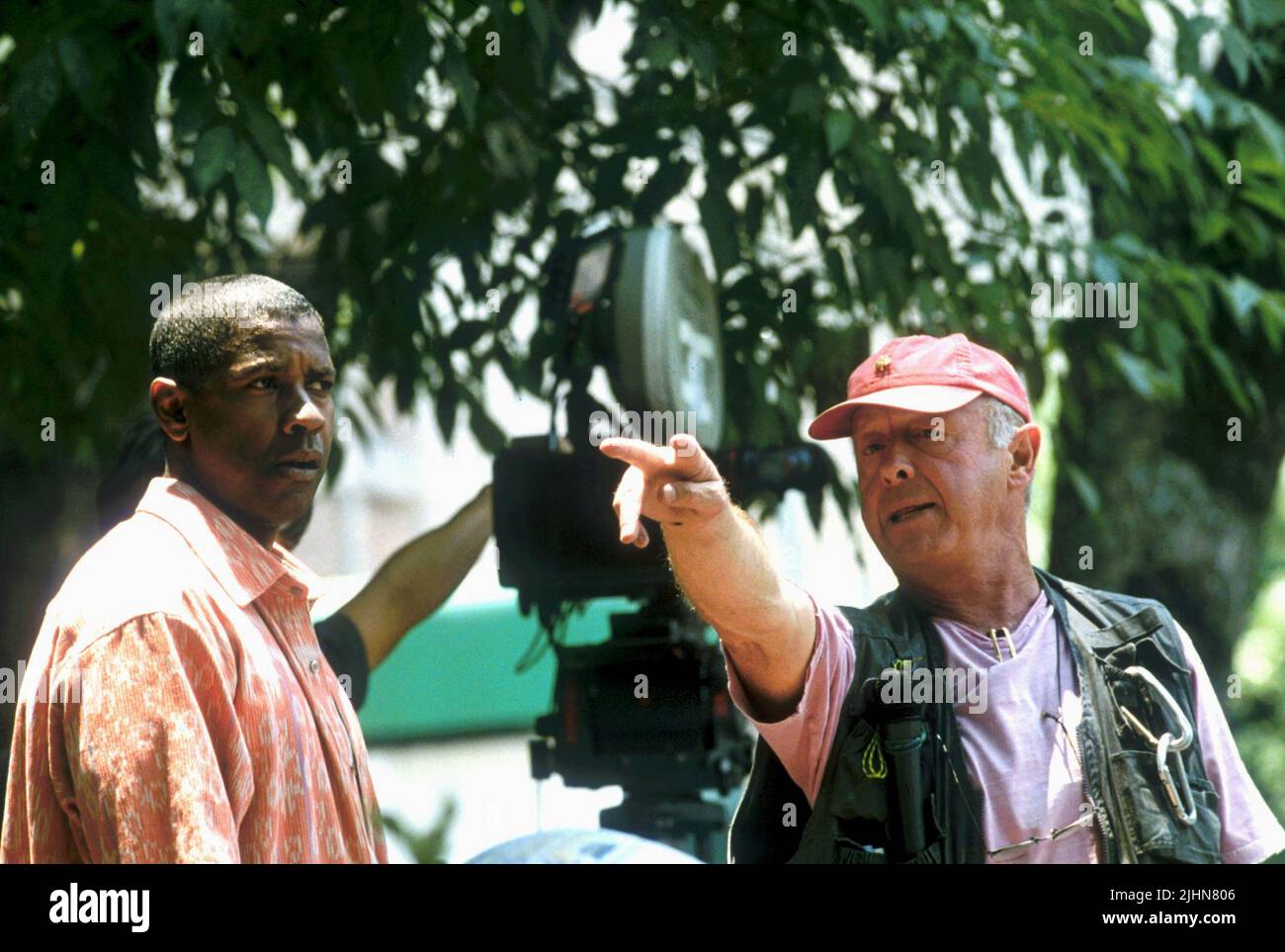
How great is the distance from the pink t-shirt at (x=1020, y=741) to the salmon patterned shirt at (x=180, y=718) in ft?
2.04

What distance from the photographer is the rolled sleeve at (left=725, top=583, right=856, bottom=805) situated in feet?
8.46

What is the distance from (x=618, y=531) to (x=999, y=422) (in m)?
0.84

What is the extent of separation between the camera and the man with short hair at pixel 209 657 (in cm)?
212

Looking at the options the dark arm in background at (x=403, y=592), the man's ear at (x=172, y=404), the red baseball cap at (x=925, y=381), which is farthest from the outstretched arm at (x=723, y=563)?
the dark arm in background at (x=403, y=592)

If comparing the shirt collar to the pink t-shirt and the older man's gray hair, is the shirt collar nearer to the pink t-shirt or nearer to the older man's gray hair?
the pink t-shirt

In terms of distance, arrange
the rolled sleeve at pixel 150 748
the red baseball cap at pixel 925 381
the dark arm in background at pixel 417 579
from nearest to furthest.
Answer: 1. the rolled sleeve at pixel 150 748
2. the red baseball cap at pixel 925 381
3. the dark arm in background at pixel 417 579

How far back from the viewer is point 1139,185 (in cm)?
414

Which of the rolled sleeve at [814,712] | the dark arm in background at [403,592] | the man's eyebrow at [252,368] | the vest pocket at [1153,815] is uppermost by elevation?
the man's eyebrow at [252,368]

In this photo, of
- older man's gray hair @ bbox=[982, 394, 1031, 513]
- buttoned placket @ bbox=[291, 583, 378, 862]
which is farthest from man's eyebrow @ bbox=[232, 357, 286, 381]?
older man's gray hair @ bbox=[982, 394, 1031, 513]

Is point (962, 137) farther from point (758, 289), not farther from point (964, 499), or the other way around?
point (964, 499)

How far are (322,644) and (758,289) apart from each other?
135 centimetres

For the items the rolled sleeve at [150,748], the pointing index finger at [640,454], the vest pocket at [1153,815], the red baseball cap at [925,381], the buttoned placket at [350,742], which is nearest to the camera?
the rolled sleeve at [150,748]

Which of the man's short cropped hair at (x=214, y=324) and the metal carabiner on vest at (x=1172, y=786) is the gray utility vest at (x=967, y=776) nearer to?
the metal carabiner on vest at (x=1172, y=786)
